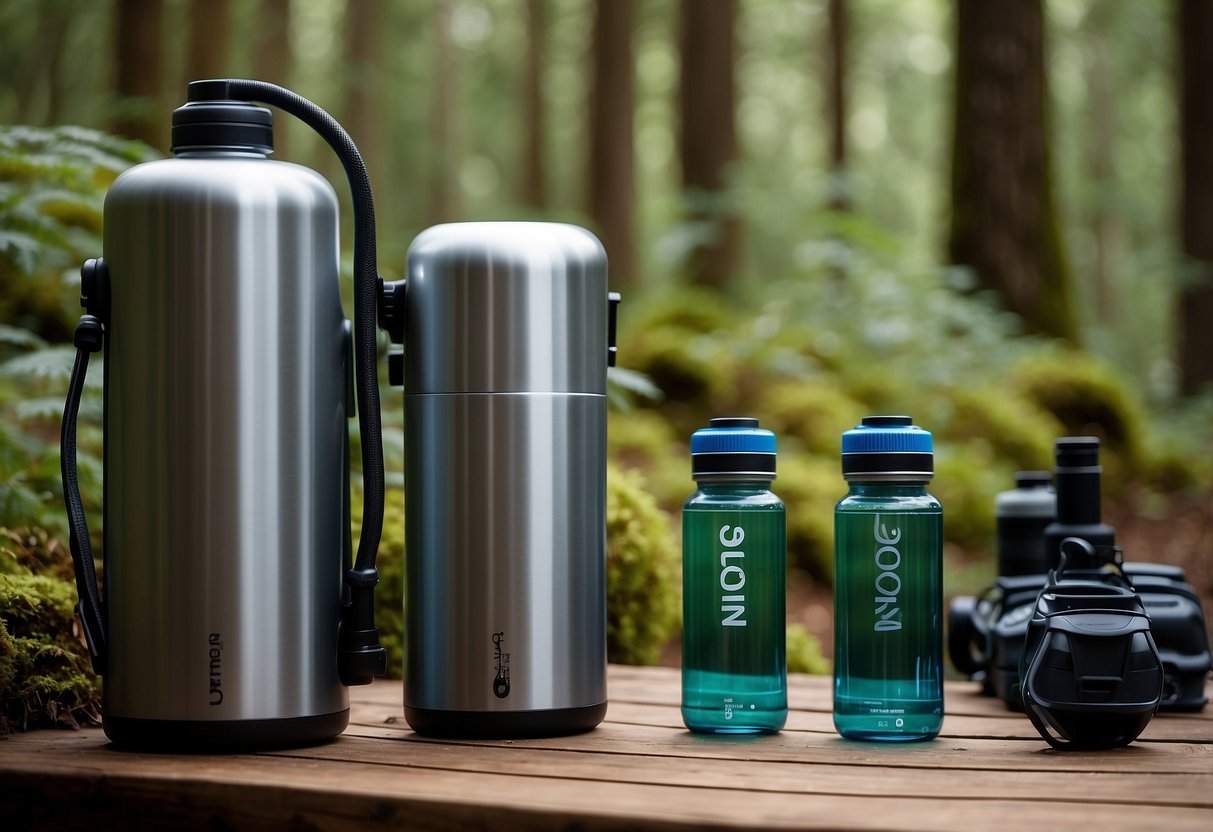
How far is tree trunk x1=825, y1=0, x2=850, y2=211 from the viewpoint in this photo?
14820 mm

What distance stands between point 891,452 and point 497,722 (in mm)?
783

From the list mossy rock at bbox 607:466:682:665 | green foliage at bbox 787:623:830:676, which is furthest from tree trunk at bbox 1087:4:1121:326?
mossy rock at bbox 607:466:682:665

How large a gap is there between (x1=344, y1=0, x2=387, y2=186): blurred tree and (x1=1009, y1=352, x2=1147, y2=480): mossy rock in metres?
6.72

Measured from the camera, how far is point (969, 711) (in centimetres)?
227

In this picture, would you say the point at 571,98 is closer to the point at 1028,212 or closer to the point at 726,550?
the point at 1028,212

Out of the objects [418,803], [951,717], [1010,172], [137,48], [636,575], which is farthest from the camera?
[1010,172]

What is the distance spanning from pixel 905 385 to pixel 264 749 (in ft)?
17.7

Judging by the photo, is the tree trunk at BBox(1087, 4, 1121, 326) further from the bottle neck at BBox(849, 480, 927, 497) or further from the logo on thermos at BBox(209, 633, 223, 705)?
the logo on thermos at BBox(209, 633, 223, 705)

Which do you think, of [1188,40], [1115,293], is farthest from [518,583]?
[1115,293]

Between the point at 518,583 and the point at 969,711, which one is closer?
the point at 518,583

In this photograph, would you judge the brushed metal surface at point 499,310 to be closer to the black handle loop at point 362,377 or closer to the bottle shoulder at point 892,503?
the black handle loop at point 362,377

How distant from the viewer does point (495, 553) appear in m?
1.88

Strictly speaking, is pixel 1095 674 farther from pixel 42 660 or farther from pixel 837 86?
pixel 837 86

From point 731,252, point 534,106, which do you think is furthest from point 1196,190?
point 534,106
